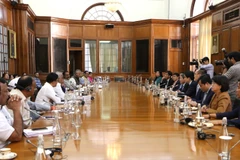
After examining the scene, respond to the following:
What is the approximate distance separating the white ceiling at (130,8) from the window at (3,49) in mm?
4298

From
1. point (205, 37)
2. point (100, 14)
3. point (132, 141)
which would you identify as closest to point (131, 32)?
point (100, 14)

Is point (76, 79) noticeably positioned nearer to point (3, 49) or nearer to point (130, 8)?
point (3, 49)

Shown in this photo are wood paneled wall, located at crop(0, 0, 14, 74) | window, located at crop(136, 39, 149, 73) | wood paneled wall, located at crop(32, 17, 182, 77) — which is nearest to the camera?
wood paneled wall, located at crop(0, 0, 14, 74)

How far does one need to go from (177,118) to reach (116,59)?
9.49 meters

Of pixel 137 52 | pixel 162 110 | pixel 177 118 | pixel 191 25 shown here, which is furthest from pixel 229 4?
pixel 177 118

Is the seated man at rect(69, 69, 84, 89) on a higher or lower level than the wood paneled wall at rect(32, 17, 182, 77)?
lower

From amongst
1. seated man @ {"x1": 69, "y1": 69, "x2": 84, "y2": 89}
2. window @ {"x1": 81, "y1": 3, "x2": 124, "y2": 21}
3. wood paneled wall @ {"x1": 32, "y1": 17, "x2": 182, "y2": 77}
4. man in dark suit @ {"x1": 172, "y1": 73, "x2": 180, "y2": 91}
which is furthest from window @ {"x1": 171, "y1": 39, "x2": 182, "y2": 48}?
seated man @ {"x1": 69, "y1": 69, "x2": 84, "y2": 89}

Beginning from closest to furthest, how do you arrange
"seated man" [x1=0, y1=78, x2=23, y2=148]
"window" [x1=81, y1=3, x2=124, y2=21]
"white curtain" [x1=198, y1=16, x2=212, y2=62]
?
"seated man" [x1=0, y1=78, x2=23, y2=148] → "white curtain" [x1=198, y1=16, x2=212, y2=62] → "window" [x1=81, y1=3, x2=124, y2=21]

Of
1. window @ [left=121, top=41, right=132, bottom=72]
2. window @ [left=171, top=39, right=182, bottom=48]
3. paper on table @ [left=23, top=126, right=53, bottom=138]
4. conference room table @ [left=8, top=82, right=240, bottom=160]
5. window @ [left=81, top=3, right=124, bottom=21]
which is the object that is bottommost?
conference room table @ [left=8, top=82, right=240, bottom=160]

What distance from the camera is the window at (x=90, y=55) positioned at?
11.7 meters

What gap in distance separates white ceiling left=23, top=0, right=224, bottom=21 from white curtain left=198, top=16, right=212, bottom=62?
62.5 inches

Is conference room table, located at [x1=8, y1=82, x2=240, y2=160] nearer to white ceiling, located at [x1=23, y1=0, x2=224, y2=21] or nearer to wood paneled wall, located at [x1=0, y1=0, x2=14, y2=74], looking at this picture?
wood paneled wall, located at [x1=0, y1=0, x2=14, y2=74]

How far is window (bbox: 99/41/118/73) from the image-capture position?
11.8 metres

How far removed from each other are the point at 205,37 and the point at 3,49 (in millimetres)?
6701
